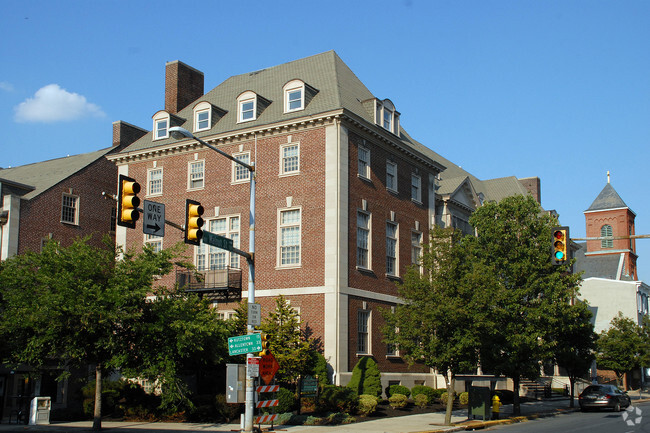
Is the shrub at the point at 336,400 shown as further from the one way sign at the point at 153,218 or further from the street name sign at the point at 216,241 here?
the one way sign at the point at 153,218

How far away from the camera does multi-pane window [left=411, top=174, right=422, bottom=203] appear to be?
41188 mm

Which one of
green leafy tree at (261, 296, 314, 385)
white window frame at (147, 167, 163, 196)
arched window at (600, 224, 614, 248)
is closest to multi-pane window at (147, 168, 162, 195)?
white window frame at (147, 167, 163, 196)

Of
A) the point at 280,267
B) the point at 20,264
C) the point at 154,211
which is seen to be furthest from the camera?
the point at 280,267

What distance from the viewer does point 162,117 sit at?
4128cm

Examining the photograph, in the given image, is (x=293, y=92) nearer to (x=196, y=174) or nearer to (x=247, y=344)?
(x=196, y=174)

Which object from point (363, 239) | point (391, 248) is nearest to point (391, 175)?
point (391, 248)

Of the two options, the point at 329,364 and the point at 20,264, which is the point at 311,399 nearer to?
the point at 329,364

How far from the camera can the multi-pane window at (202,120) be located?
1582 inches

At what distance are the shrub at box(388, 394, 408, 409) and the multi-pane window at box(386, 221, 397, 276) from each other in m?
7.53

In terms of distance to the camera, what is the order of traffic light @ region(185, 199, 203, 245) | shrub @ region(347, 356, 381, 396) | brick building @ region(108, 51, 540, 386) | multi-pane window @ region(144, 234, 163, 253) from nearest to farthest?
traffic light @ region(185, 199, 203, 245), shrub @ region(347, 356, 381, 396), brick building @ region(108, 51, 540, 386), multi-pane window @ region(144, 234, 163, 253)

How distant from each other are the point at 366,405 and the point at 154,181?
19.7 metres

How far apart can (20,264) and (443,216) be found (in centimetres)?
2792

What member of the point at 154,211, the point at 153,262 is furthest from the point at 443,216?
the point at 154,211

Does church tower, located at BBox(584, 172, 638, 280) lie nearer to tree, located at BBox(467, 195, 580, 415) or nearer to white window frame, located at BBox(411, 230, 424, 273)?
white window frame, located at BBox(411, 230, 424, 273)
